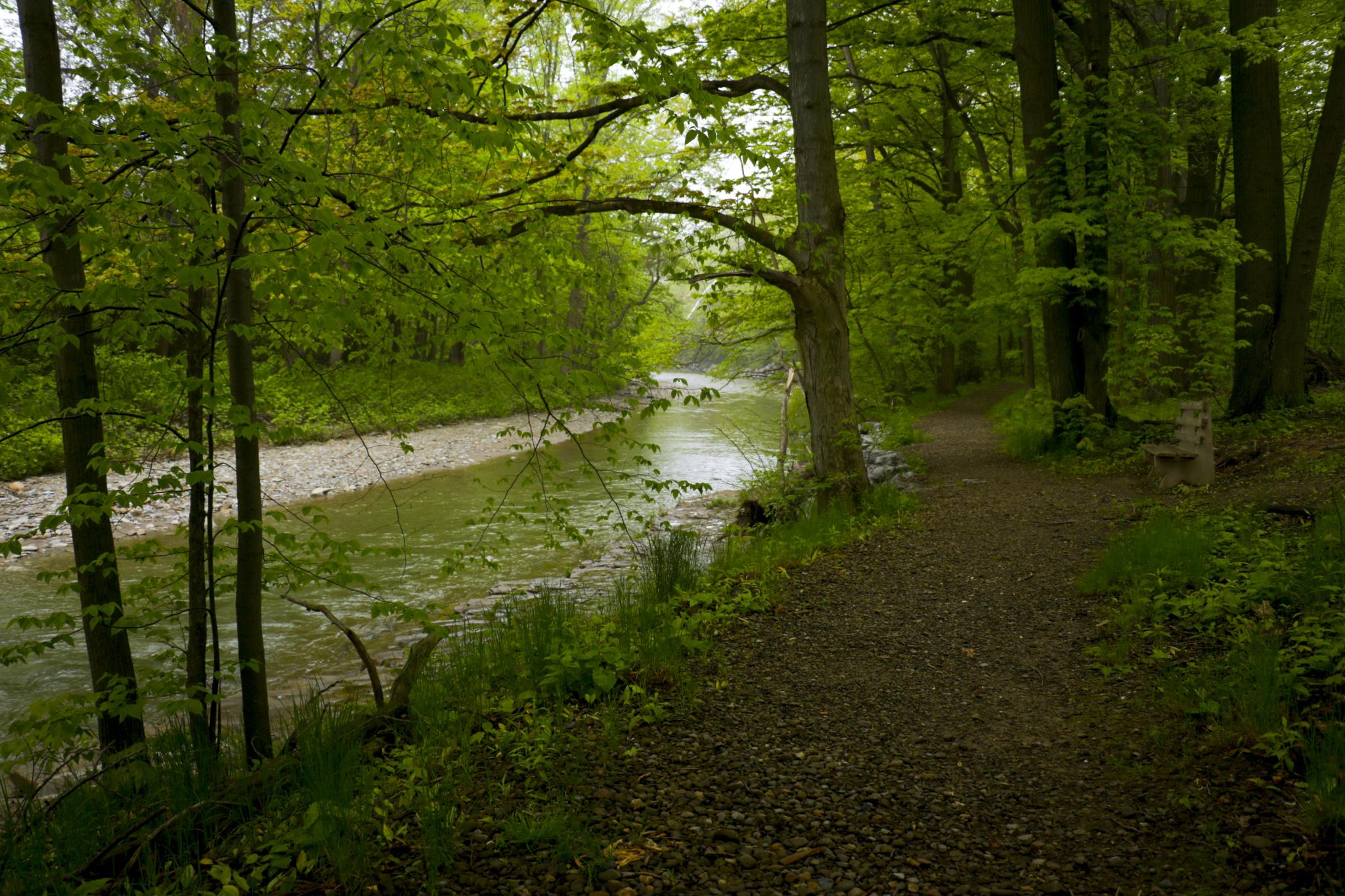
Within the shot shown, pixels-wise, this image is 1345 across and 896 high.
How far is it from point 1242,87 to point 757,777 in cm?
1053

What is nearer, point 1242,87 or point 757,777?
point 757,777

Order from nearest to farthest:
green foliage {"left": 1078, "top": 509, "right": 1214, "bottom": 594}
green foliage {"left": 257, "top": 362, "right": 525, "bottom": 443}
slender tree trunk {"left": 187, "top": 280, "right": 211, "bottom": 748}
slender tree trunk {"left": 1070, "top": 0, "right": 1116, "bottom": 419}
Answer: slender tree trunk {"left": 187, "top": 280, "right": 211, "bottom": 748}, green foliage {"left": 257, "top": 362, "right": 525, "bottom": 443}, green foliage {"left": 1078, "top": 509, "right": 1214, "bottom": 594}, slender tree trunk {"left": 1070, "top": 0, "right": 1116, "bottom": 419}

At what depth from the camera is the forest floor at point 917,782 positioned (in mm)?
2457

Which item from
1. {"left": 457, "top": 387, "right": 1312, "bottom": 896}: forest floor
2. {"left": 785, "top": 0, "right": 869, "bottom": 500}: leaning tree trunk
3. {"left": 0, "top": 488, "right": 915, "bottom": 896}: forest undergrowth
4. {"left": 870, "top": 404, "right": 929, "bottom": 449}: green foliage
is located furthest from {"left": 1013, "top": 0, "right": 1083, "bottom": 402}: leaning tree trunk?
{"left": 0, "top": 488, "right": 915, "bottom": 896}: forest undergrowth

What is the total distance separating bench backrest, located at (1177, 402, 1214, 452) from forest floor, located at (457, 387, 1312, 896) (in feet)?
10.7

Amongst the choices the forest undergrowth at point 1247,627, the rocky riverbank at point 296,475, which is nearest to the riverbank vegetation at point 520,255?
the rocky riverbank at point 296,475

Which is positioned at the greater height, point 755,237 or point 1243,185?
point 1243,185

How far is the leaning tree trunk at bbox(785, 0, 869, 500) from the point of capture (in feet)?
23.0

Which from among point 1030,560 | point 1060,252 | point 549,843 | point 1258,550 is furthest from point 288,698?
point 1060,252

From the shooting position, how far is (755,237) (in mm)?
6406

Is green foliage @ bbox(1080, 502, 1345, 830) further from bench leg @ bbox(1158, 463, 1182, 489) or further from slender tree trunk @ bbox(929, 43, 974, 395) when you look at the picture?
slender tree trunk @ bbox(929, 43, 974, 395)

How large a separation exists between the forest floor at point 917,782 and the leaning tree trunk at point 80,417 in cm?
217

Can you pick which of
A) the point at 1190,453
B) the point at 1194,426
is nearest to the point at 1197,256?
the point at 1194,426

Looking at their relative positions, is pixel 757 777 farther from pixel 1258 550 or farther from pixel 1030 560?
pixel 1030 560
